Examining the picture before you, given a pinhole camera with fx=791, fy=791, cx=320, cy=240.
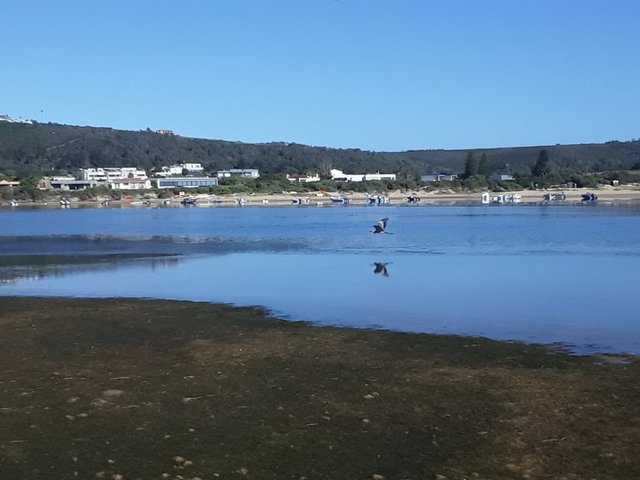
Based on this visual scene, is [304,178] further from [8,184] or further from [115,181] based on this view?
[8,184]

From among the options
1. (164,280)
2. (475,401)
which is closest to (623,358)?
(475,401)

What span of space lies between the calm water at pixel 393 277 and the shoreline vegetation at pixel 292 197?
81.7m

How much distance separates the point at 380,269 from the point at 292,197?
113m

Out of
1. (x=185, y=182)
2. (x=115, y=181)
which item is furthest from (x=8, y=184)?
(x=185, y=182)

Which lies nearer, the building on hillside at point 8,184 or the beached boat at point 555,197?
the beached boat at point 555,197

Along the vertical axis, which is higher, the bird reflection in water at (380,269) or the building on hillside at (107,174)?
the building on hillside at (107,174)

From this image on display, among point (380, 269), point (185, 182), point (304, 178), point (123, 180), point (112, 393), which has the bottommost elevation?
point (185, 182)

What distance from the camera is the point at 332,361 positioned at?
1180 cm

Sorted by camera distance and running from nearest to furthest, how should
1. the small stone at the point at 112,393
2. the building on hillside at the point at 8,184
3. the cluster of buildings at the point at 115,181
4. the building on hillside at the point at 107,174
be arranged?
the small stone at the point at 112,393 → the building on hillside at the point at 8,184 → the cluster of buildings at the point at 115,181 → the building on hillside at the point at 107,174

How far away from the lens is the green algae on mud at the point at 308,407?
7398mm

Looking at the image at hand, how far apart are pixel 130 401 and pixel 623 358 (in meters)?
7.26

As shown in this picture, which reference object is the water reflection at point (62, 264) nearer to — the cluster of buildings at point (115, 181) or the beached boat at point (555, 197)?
the beached boat at point (555, 197)

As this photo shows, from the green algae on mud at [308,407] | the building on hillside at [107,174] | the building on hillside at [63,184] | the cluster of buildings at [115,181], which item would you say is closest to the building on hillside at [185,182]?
the cluster of buildings at [115,181]

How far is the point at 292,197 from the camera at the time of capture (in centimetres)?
13950
